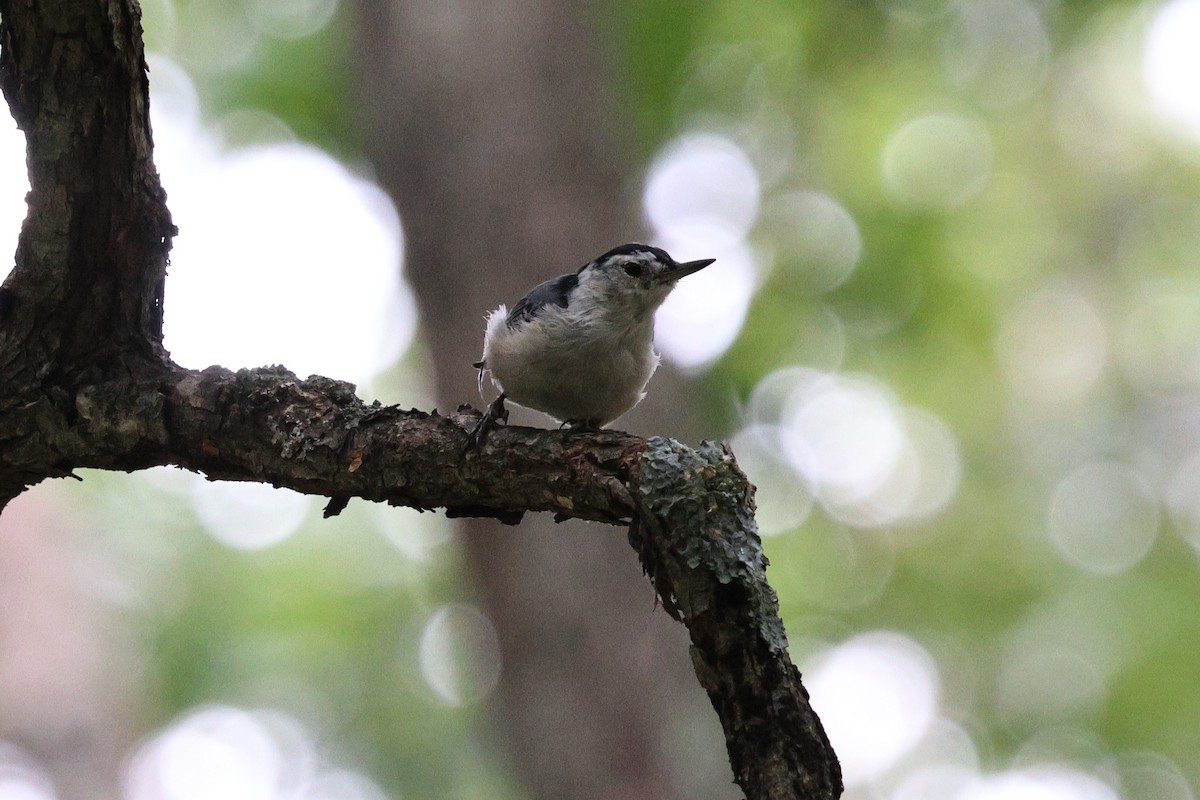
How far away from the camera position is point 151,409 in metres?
2.07

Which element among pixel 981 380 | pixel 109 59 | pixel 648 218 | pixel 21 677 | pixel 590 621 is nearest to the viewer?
pixel 109 59

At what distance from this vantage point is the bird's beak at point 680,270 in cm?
359

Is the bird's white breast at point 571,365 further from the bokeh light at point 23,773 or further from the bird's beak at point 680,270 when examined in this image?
the bokeh light at point 23,773

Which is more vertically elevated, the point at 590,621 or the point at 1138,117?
the point at 1138,117

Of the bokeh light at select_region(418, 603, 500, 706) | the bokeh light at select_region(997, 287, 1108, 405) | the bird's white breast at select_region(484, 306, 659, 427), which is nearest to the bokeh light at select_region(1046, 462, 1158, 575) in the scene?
the bokeh light at select_region(997, 287, 1108, 405)

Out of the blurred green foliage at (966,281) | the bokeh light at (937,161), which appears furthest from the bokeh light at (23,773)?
the bokeh light at (937,161)

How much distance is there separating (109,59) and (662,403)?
3369 mm

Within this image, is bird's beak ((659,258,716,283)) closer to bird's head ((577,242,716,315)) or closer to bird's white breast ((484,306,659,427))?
bird's head ((577,242,716,315))

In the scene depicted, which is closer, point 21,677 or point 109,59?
point 109,59

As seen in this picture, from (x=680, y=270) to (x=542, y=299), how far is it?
0.50 metres

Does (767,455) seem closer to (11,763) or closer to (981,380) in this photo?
(981,380)

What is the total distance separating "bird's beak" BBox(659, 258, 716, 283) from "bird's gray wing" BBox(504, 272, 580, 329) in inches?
12.1

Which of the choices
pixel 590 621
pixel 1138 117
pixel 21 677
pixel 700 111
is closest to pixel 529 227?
pixel 590 621

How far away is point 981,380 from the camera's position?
8023mm
